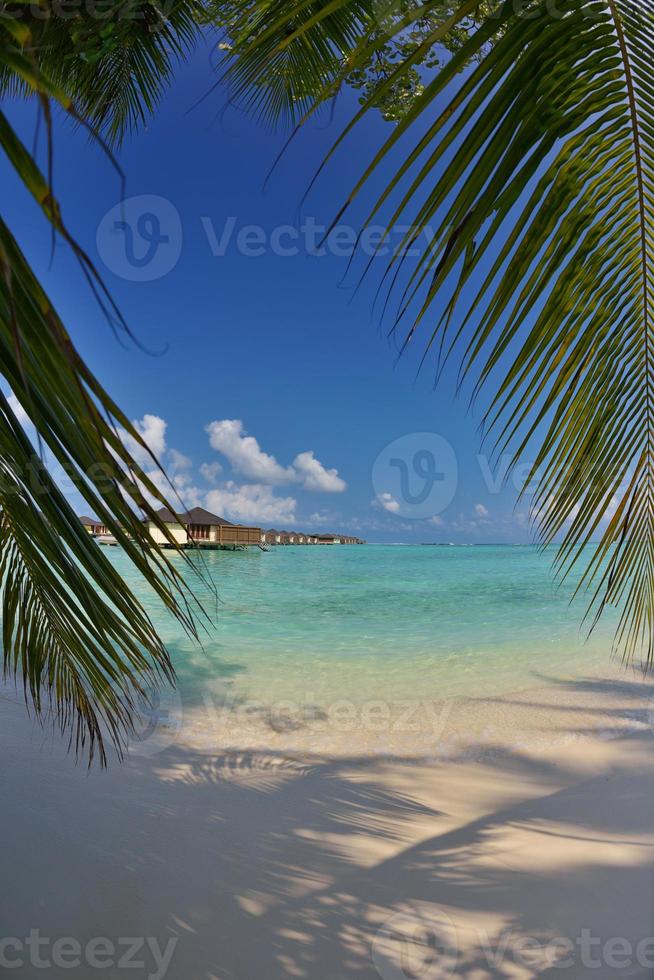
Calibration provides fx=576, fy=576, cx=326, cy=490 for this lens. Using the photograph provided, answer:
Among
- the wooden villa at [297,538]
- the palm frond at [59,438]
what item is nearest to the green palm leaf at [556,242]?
the palm frond at [59,438]

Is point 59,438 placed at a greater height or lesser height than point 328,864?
greater

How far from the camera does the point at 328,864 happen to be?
11.4 feet

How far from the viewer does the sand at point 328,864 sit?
272 cm

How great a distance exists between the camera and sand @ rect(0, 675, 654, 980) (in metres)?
2.72

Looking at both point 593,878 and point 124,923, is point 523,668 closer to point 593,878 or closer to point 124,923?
point 593,878

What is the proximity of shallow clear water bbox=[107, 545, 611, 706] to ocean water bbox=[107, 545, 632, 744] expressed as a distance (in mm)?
24

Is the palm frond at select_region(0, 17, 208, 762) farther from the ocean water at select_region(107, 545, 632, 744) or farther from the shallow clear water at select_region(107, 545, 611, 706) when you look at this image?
the shallow clear water at select_region(107, 545, 611, 706)

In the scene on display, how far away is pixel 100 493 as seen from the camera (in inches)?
33.0

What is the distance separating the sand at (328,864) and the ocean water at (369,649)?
5.33 ft

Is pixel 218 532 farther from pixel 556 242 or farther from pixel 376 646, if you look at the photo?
pixel 556 242

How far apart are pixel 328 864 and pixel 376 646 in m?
8.57

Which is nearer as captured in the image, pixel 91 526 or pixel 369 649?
pixel 369 649

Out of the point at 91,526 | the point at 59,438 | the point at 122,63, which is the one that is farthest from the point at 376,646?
the point at 91,526

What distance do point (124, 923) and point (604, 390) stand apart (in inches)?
131
